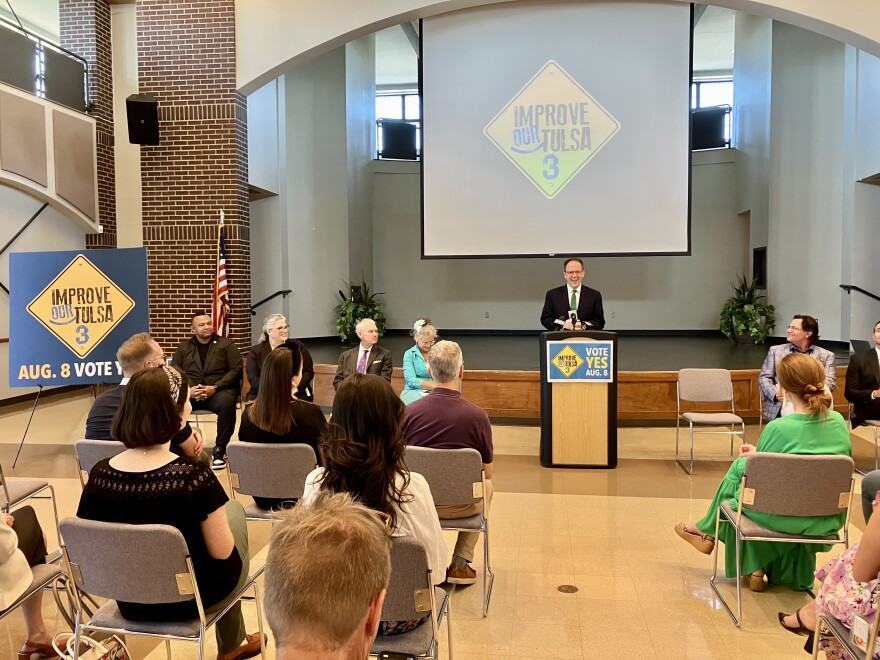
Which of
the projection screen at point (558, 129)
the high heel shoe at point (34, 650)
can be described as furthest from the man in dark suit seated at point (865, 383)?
the high heel shoe at point (34, 650)

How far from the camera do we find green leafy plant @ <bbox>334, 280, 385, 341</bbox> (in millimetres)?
12305

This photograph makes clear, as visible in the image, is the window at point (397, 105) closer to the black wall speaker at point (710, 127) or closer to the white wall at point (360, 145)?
the white wall at point (360, 145)

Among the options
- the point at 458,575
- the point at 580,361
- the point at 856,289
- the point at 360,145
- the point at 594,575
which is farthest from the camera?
the point at 360,145

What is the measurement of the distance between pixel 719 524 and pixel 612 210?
218 inches

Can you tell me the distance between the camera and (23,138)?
814cm

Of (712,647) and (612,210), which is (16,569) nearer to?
(712,647)

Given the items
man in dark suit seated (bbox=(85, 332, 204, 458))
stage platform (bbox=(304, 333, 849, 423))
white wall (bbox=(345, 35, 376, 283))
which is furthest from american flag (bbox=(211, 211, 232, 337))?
white wall (bbox=(345, 35, 376, 283))

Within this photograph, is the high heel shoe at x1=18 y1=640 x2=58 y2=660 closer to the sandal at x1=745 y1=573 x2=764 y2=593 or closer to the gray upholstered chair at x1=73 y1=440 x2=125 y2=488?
the gray upholstered chair at x1=73 y1=440 x2=125 y2=488

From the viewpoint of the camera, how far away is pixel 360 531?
3.45ft

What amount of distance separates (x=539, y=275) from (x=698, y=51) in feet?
19.4

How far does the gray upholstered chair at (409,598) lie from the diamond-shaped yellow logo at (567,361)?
3.49 metres

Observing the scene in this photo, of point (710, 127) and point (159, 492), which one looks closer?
point (159, 492)

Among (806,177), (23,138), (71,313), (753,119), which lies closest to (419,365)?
(71,313)

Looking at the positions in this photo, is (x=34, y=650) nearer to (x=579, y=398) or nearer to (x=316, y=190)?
(x=579, y=398)
